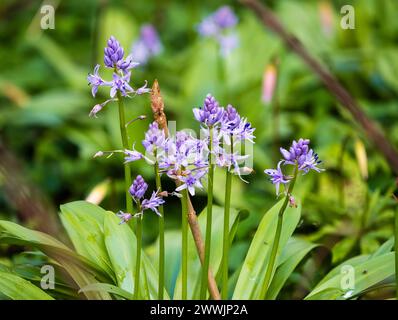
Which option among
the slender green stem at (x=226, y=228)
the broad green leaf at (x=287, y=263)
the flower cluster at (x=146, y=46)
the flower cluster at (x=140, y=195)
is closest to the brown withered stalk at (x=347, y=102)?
the slender green stem at (x=226, y=228)

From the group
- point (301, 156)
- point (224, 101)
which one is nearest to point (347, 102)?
point (301, 156)

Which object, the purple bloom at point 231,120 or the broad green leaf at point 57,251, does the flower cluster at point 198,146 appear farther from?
the broad green leaf at point 57,251

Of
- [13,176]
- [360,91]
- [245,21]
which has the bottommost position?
[13,176]

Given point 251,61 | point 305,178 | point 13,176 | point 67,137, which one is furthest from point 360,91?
point 13,176

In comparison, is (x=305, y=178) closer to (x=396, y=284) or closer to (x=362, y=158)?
(x=362, y=158)

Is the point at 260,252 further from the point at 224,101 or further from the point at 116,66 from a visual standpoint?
the point at 224,101

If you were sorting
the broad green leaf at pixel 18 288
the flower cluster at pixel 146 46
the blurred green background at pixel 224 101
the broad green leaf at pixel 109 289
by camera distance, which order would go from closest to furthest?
the broad green leaf at pixel 109 289, the broad green leaf at pixel 18 288, the blurred green background at pixel 224 101, the flower cluster at pixel 146 46

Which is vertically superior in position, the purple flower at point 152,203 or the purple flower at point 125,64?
the purple flower at point 125,64
